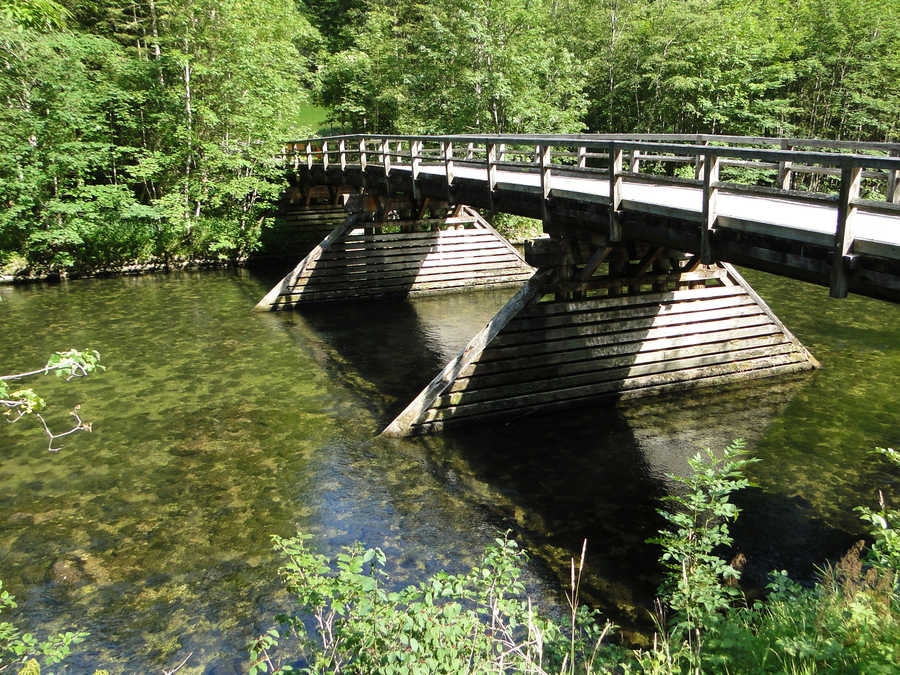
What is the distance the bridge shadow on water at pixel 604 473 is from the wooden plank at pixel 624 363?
702 millimetres

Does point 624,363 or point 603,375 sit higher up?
point 624,363

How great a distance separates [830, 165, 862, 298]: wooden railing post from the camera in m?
6.38

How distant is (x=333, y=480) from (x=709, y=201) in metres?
6.96

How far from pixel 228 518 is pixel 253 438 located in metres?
2.77

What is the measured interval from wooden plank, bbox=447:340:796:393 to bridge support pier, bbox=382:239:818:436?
0.07ft

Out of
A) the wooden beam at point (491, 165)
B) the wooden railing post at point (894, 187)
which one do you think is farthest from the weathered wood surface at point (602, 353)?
the wooden railing post at point (894, 187)

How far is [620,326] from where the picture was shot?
12.6 m

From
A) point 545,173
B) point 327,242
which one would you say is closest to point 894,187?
point 545,173

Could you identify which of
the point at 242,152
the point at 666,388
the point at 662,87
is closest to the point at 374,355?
the point at 666,388

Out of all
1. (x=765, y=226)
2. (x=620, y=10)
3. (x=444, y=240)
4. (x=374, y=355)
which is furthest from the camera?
(x=620, y=10)

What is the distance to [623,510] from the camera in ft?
29.8

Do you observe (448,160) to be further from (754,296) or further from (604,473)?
(604,473)

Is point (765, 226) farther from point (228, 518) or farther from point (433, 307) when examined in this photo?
point (433, 307)

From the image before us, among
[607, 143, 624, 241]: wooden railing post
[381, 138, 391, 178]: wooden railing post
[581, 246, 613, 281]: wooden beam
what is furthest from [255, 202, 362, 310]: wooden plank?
[607, 143, 624, 241]: wooden railing post
